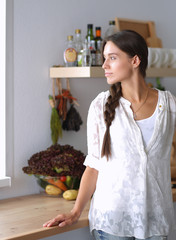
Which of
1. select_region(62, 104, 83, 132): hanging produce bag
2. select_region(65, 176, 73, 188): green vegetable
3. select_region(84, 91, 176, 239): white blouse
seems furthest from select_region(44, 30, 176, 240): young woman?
select_region(62, 104, 83, 132): hanging produce bag

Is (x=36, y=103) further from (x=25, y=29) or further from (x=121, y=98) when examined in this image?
(x=121, y=98)

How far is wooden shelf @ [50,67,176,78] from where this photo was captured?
213 cm

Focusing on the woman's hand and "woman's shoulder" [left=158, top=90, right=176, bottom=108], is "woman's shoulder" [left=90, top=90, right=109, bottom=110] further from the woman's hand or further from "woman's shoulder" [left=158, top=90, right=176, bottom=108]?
the woman's hand

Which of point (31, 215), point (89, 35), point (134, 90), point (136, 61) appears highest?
point (89, 35)

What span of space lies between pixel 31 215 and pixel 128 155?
550 millimetres

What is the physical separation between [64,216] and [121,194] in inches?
9.3

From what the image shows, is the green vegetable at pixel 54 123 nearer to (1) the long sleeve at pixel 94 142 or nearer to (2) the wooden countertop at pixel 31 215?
(2) the wooden countertop at pixel 31 215

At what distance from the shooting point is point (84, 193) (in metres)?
1.60

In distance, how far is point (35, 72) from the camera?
7.36ft

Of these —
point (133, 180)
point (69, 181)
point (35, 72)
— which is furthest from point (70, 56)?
point (133, 180)

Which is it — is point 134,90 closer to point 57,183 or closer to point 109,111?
point 109,111

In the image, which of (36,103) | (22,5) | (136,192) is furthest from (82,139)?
(136,192)

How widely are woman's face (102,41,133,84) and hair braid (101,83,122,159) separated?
58mm

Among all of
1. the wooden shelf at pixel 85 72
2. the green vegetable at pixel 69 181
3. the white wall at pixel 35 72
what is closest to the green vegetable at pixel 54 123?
the white wall at pixel 35 72
